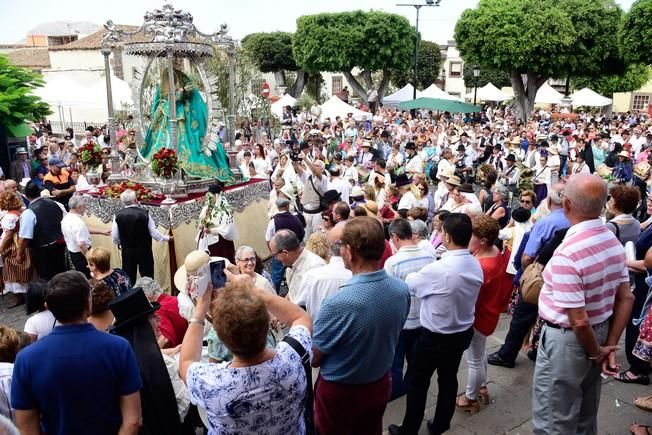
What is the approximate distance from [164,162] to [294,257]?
429 centimetres

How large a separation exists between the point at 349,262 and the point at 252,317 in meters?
0.95

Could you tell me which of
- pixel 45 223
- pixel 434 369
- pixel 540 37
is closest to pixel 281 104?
pixel 540 37

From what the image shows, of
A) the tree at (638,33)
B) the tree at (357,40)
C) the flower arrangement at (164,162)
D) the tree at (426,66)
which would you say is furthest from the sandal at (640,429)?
the tree at (426,66)

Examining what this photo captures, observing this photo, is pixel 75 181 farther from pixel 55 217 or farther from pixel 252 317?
pixel 252 317

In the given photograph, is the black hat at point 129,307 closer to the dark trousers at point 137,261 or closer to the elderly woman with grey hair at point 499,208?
the dark trousers at point 137,261

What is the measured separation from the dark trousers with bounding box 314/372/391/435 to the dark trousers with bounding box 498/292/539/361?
2.35 metres

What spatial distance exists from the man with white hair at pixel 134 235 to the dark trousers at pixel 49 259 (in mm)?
850

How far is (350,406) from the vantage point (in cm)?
292

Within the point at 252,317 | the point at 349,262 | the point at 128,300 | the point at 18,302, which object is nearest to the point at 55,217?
the point at 18,302

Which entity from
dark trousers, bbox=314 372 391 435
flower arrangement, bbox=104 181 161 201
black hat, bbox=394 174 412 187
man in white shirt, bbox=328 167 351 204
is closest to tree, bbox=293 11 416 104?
man in white shirt, bbox=328 167 351 204

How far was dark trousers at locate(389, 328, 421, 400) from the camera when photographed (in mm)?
4316

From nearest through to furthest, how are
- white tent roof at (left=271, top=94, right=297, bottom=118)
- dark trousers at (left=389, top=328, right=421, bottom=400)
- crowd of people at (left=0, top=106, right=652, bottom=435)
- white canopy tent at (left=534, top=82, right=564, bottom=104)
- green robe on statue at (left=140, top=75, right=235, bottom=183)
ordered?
crowd of people at (left=0, top=106, right=652, bottom=435) → dark trousers at (left=389, top=328, right=421, bottom=400) → green robe on statue at (left=140, top=75, right=235, bottom=183) → white tent roof at (left=271, top=94, right=297, bottom=118) → white canopy tent at (left=534, top=82, right=564, bottom=104)

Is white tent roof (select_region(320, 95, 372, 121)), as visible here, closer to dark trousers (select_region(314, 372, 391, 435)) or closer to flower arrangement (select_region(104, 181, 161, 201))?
flower arrangement (select_region(104, 181, 161, 201))

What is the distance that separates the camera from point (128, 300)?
2.99m
